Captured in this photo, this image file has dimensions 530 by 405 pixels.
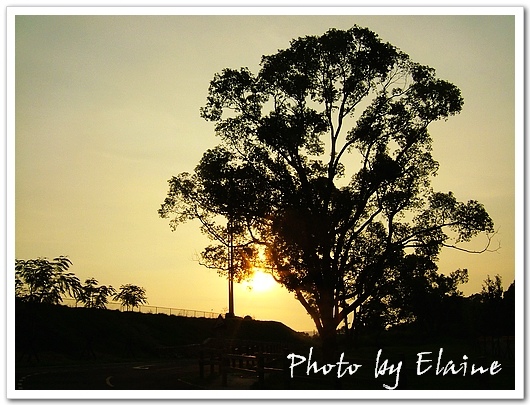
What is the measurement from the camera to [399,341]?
236 ft

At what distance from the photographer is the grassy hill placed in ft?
139

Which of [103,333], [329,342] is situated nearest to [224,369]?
[329,342]

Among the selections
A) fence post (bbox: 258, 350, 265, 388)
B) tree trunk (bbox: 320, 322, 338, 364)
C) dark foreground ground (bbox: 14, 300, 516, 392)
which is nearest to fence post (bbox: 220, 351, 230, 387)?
dark foreground ground (bbox: 14, 300, 516, 392)

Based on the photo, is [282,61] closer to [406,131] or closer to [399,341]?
[406,131]

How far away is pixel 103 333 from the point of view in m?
59.7

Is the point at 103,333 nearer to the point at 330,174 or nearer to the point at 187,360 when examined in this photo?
the point at 187,360

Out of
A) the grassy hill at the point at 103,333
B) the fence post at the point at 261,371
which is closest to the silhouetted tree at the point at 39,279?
the grassy hill at the point at 103,333

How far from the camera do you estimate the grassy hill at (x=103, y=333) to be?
4225 cm

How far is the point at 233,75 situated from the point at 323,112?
394cm

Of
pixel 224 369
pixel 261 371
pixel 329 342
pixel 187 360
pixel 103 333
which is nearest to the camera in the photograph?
pixel 261 371

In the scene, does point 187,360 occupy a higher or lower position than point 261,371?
lower

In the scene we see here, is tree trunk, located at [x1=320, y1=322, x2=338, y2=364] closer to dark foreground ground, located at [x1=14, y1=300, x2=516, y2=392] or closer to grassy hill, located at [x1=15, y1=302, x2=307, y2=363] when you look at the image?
dark foreground ground, located at [x1=14, y1=300, x2=516, y2=392]

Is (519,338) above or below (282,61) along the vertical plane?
below
